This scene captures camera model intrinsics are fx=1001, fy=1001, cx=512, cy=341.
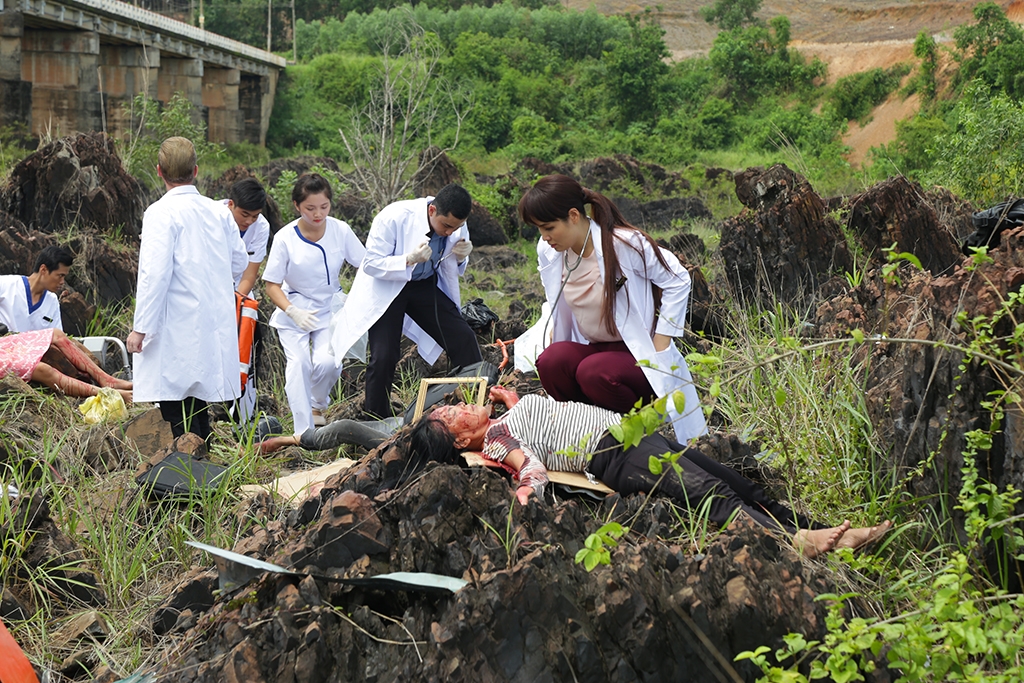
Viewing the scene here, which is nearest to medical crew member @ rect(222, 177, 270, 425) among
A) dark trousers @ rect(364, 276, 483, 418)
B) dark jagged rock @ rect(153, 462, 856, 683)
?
dark trousers @ rect(364, 276, 483, 418)

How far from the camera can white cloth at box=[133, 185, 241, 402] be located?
→ 14.8 ft

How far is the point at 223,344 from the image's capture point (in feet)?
15.7

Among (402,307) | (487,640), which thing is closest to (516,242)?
(402,307)

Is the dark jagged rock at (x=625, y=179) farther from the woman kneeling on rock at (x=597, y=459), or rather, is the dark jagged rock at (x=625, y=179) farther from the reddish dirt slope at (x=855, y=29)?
the woman kneeling on rock at (x=597, y=459)

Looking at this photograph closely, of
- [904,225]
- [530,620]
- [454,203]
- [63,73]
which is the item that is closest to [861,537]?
[530,620]

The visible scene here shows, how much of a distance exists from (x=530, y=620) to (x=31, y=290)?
15.1ft

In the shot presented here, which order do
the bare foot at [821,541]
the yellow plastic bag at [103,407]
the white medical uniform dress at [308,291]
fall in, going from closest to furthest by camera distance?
the bare foot at [821,541]
the yellow plastic bag at [103,407]
the white medical uniform dress at [308,291]

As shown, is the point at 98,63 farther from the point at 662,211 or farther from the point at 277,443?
the point at 277,443

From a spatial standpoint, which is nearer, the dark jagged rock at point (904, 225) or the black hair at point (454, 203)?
the black hair at point (454, 203)

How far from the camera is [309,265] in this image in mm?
5750

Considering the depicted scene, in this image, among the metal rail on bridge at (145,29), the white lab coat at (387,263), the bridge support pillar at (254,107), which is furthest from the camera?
the bridge support pillar at (254,107)

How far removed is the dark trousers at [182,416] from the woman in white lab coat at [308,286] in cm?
80

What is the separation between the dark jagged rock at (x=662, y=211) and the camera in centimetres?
1628

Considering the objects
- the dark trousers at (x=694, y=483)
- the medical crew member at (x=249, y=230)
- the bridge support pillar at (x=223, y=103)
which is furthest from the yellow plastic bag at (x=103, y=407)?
the bridge support pillar at (x=223, y=103)
